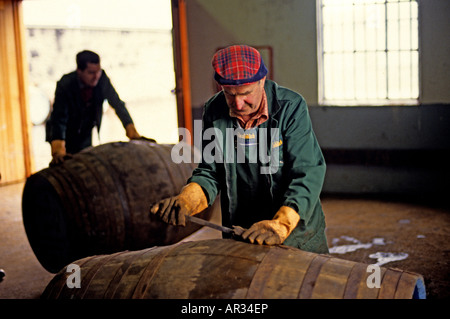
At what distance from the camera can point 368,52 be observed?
22.7 feet

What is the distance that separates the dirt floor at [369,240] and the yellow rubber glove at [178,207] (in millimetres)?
2218

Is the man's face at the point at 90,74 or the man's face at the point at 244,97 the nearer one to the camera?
the man's face at the point at 244,97

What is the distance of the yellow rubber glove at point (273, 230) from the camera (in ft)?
7.04

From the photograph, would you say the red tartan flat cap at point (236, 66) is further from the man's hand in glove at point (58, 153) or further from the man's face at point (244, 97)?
the man's hand in glove at point (58, 153)

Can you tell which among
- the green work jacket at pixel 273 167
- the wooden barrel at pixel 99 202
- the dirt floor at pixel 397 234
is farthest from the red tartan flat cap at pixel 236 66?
the dirt floor at pixel 397 234

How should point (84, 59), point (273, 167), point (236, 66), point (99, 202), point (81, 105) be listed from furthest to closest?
1. point (81, 105)
2. point (84, 59)
3. point (99, 202)
4. point (273, 167)
5. point (236, 66)

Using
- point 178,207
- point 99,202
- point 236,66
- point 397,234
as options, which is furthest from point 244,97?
point 397,234

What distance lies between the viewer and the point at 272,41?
722 cm

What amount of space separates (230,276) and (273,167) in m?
0.68

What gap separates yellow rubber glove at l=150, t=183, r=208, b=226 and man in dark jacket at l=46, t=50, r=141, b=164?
2524 millimetres

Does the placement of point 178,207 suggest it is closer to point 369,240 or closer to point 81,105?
point 81,105
